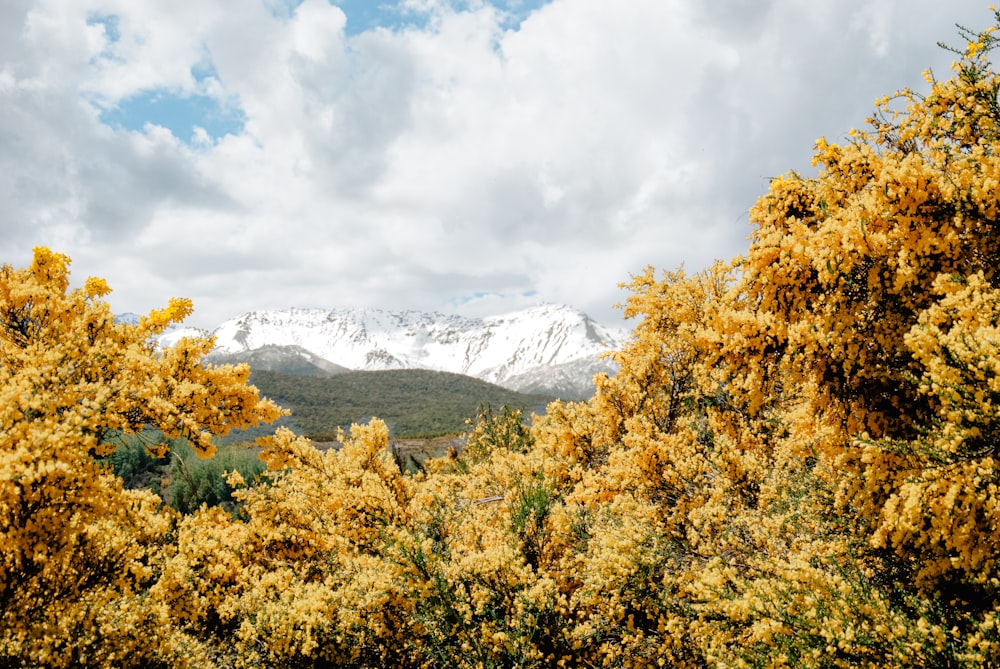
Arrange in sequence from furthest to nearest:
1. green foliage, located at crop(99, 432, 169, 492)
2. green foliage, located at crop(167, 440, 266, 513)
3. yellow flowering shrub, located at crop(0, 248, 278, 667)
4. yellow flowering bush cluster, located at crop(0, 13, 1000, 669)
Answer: green foliage, located at crop(99, 432, 169, 492), green foliage, located at crop(167, 440, 266, 513), yellow flowering shrub, located at crop(0, 248, 278, 667), yellow flowering bush cluster, located at crop(0, 13, 1000, 669)

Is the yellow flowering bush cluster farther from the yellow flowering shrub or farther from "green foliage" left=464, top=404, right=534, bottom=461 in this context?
"green foliage" left=464, top=404, right=534, bottom=461

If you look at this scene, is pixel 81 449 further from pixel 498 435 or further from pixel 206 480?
pixel 206 480

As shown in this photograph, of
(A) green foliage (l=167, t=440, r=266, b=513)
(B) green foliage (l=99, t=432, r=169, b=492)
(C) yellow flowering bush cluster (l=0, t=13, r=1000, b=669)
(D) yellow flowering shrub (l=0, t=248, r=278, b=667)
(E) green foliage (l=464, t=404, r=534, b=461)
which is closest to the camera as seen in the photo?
(C) yellow flowering bush cluster (l=0, t=13, r=1000, b=669)

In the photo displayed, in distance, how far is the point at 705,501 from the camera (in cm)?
977

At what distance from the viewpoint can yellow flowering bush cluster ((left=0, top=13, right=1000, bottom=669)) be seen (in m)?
4.76

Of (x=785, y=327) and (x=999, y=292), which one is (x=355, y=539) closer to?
(x=785, y=327)

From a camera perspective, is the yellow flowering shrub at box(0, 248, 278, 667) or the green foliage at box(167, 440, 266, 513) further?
the green foliage at box(167, 440, 266, 513)

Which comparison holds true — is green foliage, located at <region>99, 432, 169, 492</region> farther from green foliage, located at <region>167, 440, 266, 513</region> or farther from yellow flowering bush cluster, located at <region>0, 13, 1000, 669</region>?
yellow flowering bush cluster, located at <region>0, 13, 1000, 669</region>

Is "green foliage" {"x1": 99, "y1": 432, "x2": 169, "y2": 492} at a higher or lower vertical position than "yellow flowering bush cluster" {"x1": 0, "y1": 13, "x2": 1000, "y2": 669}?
lower

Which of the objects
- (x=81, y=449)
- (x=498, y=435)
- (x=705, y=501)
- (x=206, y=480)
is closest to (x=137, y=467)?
(x=206, y=480)

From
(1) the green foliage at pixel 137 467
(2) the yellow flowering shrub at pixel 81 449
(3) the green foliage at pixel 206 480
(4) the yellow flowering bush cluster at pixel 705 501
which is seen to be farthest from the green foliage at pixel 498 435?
(1) the green foliage at pixel 137 467

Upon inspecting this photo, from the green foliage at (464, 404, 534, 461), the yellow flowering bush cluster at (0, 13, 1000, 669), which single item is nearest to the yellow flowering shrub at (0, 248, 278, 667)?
the yellow flowering bush cluster at (0, 13, 1000, 669)

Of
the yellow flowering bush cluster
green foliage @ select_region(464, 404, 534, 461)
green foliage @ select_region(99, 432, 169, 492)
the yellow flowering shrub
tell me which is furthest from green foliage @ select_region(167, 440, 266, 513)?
the yellow flowering shrub

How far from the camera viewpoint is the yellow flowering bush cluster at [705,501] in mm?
4762
